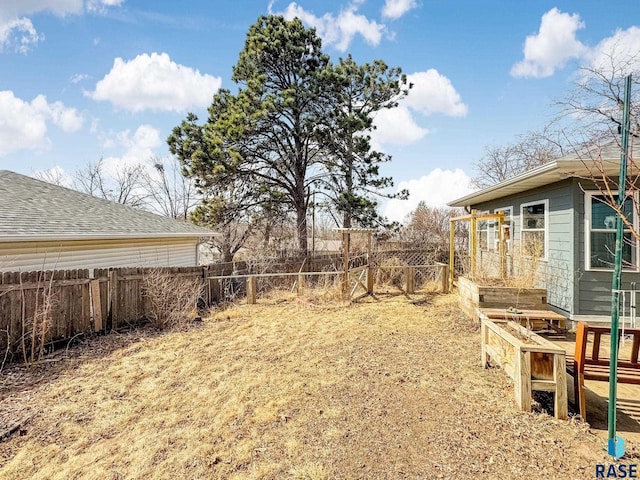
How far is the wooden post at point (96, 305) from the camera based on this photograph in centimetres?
594

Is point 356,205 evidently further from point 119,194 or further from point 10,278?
point 119,194

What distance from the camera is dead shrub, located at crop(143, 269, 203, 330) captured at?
6652mm

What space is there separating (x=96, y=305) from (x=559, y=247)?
28.0ft

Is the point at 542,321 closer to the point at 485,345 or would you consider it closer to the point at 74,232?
the point at 485,345

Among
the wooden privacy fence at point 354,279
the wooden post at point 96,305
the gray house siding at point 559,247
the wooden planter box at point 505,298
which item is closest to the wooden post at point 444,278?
the wooden privacy fence at point 354,279

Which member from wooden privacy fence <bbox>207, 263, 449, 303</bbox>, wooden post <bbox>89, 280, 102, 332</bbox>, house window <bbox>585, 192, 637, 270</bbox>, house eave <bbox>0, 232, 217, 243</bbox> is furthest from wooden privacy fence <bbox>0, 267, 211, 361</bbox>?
house window <bbox>585, 192, 637, 270</bbox>

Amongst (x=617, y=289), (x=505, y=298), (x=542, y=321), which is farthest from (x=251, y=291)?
(x=617, y=289)

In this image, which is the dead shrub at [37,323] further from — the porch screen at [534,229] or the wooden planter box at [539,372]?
the porch screen at [534,229]

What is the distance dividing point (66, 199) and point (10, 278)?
5.29 meters

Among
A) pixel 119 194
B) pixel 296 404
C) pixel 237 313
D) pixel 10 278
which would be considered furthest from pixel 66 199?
pixel 119 194

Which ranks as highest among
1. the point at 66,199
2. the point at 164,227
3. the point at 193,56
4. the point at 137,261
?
the point at 193,56

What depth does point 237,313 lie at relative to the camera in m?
7.62

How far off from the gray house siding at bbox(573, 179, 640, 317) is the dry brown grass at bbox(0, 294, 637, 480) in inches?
86.9

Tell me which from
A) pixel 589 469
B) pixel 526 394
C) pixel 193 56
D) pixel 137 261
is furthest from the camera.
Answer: pixel 193 56
